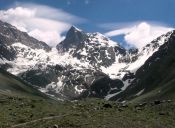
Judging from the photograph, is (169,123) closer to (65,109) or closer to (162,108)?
(162,108)

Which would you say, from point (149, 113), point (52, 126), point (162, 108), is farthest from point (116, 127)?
point (162, 108)

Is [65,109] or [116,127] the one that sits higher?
[65,109]

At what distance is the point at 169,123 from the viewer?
56.5 meters

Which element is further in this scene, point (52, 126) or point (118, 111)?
point (118, 111)

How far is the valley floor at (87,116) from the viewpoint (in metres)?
55.2

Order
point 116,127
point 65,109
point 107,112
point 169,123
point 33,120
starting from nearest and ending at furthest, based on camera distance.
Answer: point 116,127
point 169,123
point 33,120
point 107,112
point 65,109

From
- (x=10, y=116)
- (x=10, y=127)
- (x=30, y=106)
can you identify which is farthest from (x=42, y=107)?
(x=10, y=127)

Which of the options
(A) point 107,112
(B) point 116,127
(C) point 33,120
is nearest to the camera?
(B) point 116,127

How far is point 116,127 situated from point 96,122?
388 centimetres

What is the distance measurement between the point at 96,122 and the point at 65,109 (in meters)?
19.0

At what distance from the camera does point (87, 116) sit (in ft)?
201

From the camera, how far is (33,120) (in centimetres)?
6094

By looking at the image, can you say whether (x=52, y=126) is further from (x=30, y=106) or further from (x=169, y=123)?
(x=30, y=106)

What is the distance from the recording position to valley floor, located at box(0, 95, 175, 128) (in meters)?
55.2
